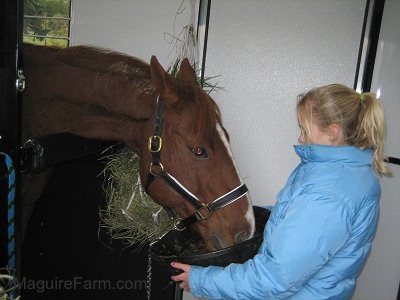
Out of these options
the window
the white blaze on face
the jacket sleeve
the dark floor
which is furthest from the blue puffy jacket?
the window

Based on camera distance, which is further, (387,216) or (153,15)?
(387,216)

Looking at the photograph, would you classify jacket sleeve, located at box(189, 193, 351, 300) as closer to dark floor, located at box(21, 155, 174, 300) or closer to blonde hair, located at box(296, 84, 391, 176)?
blonde hair, located at box(296, 84, 391, 176)

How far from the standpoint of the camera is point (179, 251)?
1345 millimetres

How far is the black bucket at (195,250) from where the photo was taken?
0.95 m

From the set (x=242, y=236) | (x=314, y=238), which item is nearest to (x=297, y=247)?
(x=314, y=238)

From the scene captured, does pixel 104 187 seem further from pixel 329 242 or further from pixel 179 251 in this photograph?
pixel 329 242

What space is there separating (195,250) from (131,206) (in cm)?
44

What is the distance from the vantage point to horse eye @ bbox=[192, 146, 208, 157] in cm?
123

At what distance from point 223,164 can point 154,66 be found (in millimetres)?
430

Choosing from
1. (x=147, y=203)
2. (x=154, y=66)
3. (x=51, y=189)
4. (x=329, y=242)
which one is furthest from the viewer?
(x=51, y=189)

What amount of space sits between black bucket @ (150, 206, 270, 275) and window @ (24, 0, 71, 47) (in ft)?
3.49

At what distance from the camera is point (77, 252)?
1.76m

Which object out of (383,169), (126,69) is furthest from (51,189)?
(383,169)

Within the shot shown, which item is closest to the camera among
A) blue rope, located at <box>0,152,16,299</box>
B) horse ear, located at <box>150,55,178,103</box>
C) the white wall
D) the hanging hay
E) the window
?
blue rope, located at <box>0,152,16,299</box>
